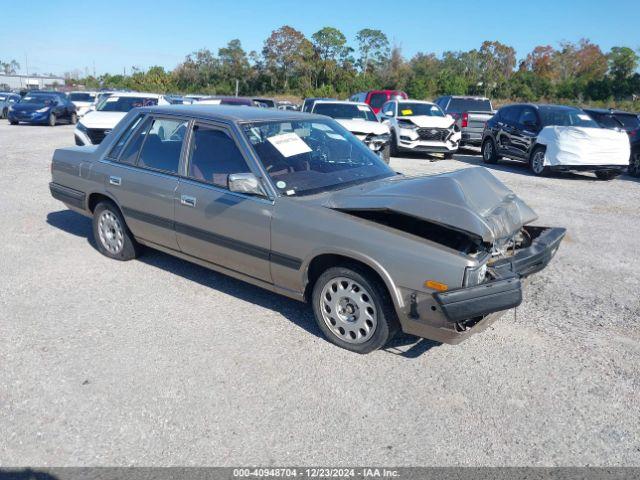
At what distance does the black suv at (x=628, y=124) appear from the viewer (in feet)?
43.2

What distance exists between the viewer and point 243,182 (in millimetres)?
4223

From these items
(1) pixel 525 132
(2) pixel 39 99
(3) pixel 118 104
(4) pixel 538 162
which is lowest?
(4) pixel 538 162

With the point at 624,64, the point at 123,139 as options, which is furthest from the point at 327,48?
the point at 123,139

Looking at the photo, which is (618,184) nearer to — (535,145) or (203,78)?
(535,145)

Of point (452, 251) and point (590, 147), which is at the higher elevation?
point (590, 147)

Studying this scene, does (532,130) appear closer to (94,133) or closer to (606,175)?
(606,175)

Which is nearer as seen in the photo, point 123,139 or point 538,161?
point 123,139

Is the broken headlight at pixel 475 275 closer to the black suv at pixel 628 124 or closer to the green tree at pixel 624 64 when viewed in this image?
the black suv at pixel 628 124

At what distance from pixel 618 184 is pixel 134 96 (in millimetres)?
12532

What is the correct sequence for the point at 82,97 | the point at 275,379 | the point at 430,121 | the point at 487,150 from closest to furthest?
the point at 275,379 < the point at 487,150 < the point at 430,121 < the point at 82,97

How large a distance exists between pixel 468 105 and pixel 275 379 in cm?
1826

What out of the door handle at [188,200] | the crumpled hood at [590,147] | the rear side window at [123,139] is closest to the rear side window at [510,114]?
the crumpled hood at [590,147]

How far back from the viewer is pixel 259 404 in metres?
3.41

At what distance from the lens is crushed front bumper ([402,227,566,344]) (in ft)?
11.3
